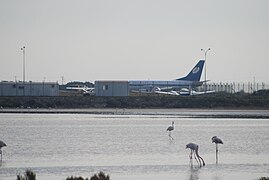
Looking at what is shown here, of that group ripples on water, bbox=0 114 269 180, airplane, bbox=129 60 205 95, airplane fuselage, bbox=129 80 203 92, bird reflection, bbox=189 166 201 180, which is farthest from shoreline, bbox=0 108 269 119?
bird reflection, bbox=189 166 201 180

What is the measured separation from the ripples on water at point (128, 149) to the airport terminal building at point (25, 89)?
35.4 metres

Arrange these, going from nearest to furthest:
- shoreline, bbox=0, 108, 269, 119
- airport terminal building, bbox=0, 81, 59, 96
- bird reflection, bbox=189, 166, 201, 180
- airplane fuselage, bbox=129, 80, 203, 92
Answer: bird reflection, bbox=189, 166, 201, 180 < shoreline, bbox=0, 108, 269, 119 < airport terminal building, bbox=0, 81, 59, 96 < airplane fuselage, bbox=129, 80, 203, 92

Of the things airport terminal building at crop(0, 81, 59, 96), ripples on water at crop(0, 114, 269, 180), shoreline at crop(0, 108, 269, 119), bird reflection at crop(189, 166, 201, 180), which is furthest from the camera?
airport terminal building at crop(0, 81, 59, 96)

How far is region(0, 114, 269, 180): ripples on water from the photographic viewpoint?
28.5 metres

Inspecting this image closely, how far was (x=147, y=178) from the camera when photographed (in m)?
26.8

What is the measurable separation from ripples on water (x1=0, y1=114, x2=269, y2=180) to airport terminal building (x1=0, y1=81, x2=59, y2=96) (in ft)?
116

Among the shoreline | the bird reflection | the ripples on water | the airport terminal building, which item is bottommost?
the bird reflection

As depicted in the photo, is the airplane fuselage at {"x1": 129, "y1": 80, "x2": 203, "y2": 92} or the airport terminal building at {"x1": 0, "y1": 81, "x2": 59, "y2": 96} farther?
the airplane fuselage at {"x1": 129, "y1": 80, "x2": 203, "y2": 92}

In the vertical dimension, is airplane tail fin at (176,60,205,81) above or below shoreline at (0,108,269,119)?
above

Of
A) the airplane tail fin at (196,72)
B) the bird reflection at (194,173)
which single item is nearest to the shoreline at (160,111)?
the airplane tail fin at (196,72)

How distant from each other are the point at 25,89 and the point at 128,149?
2389 inches

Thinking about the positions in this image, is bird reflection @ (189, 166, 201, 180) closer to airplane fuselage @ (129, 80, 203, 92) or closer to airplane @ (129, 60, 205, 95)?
airplane fuselage @ (129, 80, 203, 92)

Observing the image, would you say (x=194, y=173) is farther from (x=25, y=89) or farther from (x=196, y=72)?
(x=196, y=72)

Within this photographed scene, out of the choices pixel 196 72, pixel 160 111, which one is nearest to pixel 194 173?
pixel 160 111
